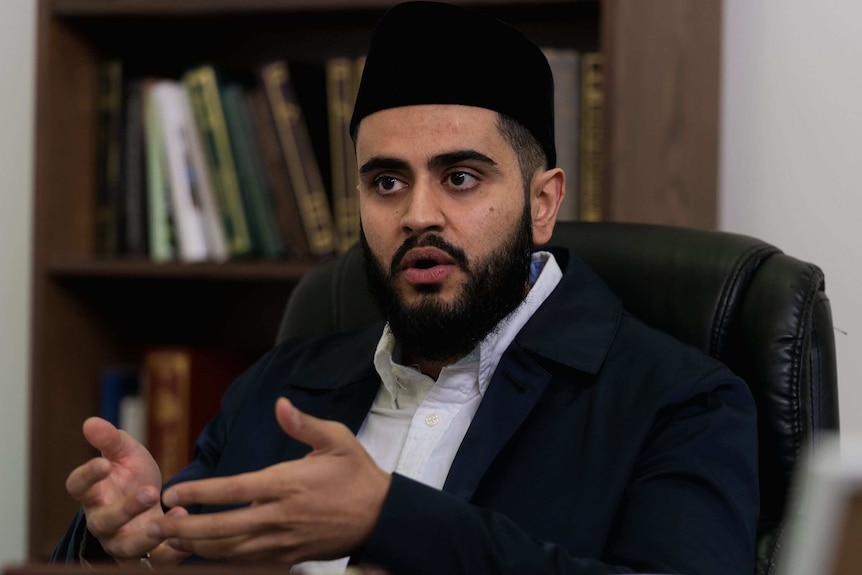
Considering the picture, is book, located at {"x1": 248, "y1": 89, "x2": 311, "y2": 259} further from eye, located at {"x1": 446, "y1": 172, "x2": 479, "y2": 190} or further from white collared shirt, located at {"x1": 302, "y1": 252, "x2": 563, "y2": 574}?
eye, located at {"x1": 446, "y1": 172, "x2": 479, "y2": 190}

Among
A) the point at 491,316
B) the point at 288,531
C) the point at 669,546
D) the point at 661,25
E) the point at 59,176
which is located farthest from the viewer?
the point at 59,176

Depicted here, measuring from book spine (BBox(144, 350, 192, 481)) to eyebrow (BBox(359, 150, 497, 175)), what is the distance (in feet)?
2.74

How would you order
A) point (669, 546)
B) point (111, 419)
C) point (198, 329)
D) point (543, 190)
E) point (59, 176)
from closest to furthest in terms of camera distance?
point (669, 546) → point (543, 190) → point (59, 176) → point (111, 419) → point (198, 329)

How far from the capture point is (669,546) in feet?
3.63

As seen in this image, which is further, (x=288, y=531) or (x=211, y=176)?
(x=211, y=176)

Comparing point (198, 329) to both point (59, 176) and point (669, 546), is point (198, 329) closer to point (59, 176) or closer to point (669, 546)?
point (59, 176)

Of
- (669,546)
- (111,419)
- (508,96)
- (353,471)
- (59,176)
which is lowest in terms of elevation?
→ (111,419)

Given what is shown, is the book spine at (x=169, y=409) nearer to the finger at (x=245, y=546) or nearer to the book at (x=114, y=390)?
the book at (x=114, y=390)

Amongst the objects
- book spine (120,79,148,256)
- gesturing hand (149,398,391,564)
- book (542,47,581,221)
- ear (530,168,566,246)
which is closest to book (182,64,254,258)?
book spine (120,79,148,256)

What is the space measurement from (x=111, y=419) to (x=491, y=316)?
3.45 ft

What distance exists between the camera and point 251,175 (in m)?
2.01

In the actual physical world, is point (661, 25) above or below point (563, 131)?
above

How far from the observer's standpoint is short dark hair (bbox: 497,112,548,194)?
4.68ft

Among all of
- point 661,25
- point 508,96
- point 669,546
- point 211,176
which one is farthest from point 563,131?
point 669,546
